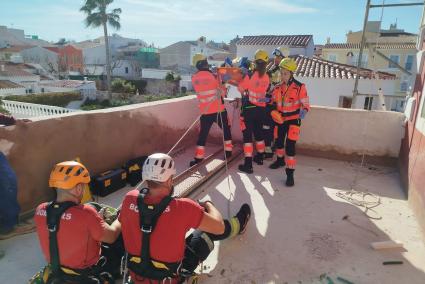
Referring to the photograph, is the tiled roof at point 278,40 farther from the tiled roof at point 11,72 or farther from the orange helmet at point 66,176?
the orange helmet at point 66,176

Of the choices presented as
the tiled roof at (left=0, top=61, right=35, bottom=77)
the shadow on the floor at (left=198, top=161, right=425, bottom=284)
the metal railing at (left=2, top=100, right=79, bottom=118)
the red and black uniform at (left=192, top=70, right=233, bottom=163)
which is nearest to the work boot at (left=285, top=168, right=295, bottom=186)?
the shadow on the floor at (left=198, top=161, right=425, bottom=284)

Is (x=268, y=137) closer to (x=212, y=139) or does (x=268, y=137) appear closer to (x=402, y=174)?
(x=212, y=139)

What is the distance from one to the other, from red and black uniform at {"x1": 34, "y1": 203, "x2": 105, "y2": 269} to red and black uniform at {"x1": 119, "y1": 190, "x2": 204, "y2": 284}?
0.66 feet

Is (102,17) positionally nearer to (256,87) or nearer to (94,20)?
(94,20)

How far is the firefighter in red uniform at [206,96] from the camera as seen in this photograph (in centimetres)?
529

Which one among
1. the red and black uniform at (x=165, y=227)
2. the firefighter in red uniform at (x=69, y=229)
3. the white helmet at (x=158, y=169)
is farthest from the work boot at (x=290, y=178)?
the firefighter in red uniform at (x=69, y=229)

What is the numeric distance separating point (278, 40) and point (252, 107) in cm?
2362

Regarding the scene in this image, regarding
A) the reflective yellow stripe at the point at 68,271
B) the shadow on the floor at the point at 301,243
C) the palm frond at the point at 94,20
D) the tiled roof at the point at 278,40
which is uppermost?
the palm frond at the point at 94,20

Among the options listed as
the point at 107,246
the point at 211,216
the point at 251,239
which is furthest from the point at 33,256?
the point at 251,239

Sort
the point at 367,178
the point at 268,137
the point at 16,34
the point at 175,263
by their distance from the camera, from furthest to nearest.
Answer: the point at 16,34, the point at 268,137, the point at 367,178, the point at 175,263

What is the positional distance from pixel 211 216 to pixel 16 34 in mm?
77775

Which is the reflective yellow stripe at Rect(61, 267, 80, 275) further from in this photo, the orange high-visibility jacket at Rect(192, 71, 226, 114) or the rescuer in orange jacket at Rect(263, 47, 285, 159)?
the rescuer in orange jacket at Rect(263, 47, 285, 159)

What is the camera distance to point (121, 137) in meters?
5.04

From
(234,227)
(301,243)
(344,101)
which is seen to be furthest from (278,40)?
(234,227)
